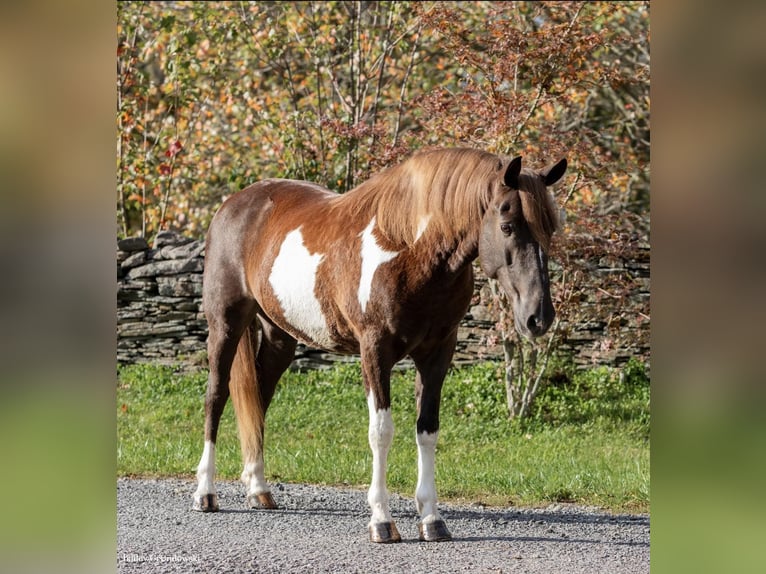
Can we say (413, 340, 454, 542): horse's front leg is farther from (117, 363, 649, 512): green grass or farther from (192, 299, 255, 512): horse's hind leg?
(192, 299, 255, 512): horse's hind leg

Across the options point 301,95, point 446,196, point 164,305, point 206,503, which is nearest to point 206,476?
point 206,503

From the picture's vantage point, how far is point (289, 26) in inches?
392

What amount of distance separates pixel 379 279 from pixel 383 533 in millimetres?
1253

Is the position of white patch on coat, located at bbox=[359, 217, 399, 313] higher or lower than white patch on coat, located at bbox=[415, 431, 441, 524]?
higher

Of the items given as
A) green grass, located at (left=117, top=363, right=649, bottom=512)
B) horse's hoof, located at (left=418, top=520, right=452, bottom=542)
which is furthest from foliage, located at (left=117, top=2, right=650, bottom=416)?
horse's hoof, located at (left=418, top=520, right=452, bottom=542)

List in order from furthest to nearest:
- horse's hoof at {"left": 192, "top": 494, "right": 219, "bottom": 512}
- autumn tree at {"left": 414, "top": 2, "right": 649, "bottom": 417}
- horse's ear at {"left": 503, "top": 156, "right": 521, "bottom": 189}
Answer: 1. autumn tree at {"left": 414, "top": 2, "right": 649, "bottom": 417}
2. horse's hoof at {"left": 192, "top": 494, "right": 219, "bottom": 512}
3. horse's ear at {"left": 503, "top": 156, "right": 521, "bottom": 189}

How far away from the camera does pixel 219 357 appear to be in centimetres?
530

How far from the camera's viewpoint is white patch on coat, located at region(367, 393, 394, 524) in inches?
171

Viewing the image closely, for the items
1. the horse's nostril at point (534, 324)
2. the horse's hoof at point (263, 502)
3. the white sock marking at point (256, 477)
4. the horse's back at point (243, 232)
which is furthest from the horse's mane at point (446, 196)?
the horse's hoof at point (263, 502)

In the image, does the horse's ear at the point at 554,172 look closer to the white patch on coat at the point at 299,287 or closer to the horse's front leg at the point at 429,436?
the horse's front leg at the point at 429,436

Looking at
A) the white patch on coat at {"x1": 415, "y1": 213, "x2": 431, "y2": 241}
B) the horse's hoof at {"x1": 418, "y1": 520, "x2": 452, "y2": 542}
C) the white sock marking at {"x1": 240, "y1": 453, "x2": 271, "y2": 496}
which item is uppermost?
the white patch on coat at {"x1": 415, "y1": 213, "x2": 431, "y2": 241}

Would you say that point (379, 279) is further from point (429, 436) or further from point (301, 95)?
point (301, 95)
